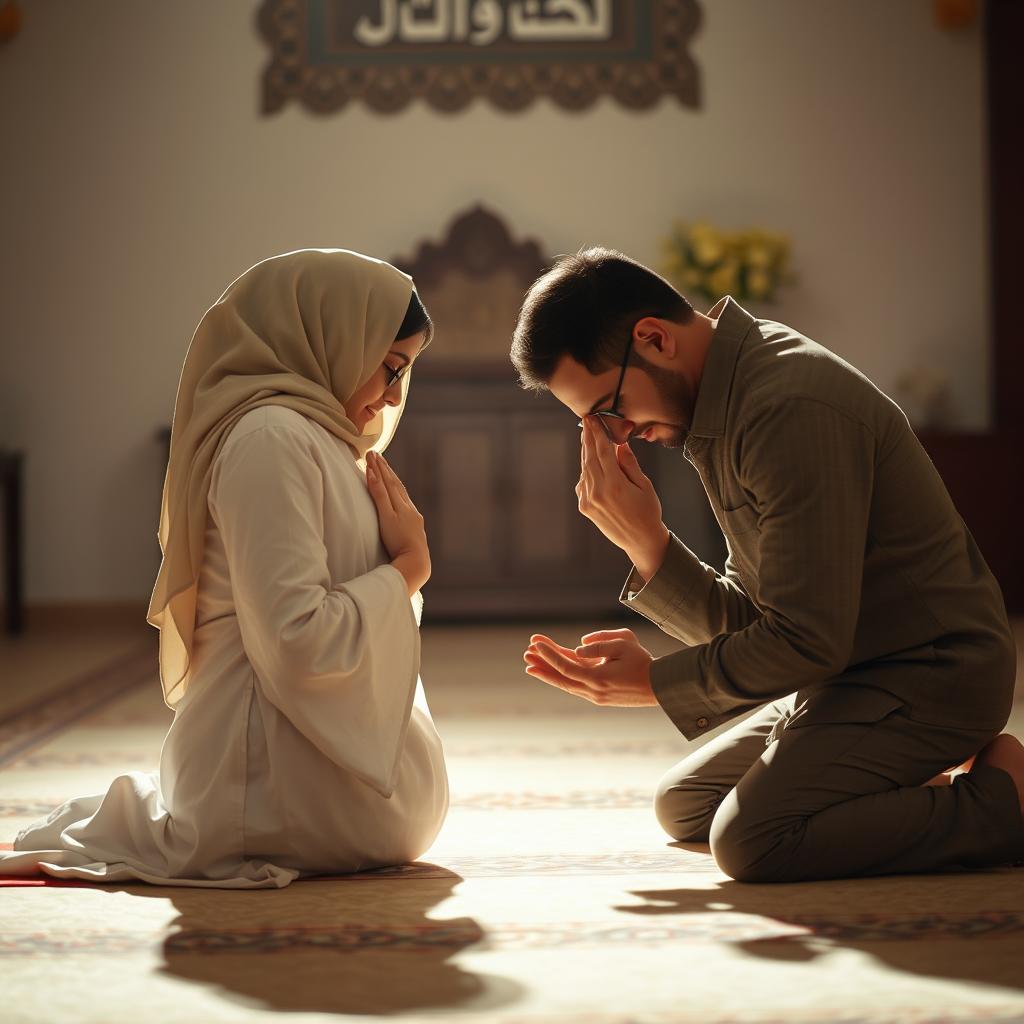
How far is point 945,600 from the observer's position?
2100 millimetres

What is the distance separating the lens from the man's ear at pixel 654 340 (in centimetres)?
210

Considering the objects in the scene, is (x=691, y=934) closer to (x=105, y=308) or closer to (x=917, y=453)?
(x=917, y=453)

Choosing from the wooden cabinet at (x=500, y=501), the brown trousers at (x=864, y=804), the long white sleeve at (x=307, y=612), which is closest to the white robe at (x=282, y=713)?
the long white sleeve at (x=307, y=612)

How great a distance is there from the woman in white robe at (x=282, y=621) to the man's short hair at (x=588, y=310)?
0.25 metres

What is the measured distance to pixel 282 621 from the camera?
196 cm

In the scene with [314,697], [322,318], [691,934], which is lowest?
[691,934]

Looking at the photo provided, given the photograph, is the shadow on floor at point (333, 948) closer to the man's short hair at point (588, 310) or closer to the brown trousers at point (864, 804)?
the brown trousers at point (864, 804)

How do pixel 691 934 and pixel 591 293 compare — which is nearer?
pixel 691 934

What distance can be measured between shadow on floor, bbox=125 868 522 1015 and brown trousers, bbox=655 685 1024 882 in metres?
0.48

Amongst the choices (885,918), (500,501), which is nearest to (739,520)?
(885,918)

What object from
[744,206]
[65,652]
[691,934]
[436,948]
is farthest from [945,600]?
[744,206]

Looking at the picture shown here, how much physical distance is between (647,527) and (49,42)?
528 cm

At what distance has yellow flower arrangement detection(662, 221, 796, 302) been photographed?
6.15 m

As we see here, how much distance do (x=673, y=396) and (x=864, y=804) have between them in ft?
2.24
